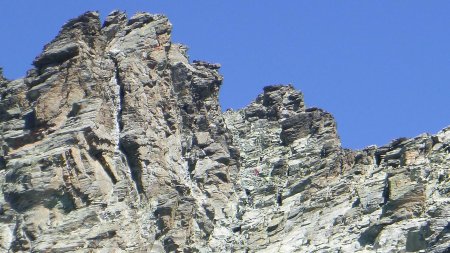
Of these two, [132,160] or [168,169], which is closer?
[132,160]

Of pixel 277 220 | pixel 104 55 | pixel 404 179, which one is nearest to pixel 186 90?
pixel 104 55

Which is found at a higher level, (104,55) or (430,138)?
(104,55)

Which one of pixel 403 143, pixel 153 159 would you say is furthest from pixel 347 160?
pixel 153 159

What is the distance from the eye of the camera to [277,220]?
139 metres

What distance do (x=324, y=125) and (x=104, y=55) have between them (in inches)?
756

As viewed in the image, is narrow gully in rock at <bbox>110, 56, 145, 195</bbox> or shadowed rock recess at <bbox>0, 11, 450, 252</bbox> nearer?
shadowed rock recess at <bbox>0, 11, 450, 252</bbox>

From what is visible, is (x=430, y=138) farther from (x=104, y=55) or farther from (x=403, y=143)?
(x=104, y=55)

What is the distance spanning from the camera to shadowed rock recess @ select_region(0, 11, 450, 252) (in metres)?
128

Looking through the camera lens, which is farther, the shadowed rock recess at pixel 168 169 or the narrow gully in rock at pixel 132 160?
the narrow gully in rock at pixel 132 160

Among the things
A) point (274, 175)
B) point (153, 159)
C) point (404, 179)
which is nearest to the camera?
point (404, 179)

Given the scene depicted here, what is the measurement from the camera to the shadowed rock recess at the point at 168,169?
128375 millimetres

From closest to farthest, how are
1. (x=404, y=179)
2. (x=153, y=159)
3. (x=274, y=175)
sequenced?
1. (x=404, y=179)
2. (x=153, y=159)
3. (x=274, y=175)

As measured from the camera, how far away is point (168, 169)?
139 m

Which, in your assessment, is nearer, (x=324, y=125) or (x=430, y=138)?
(x=430, y=138)
